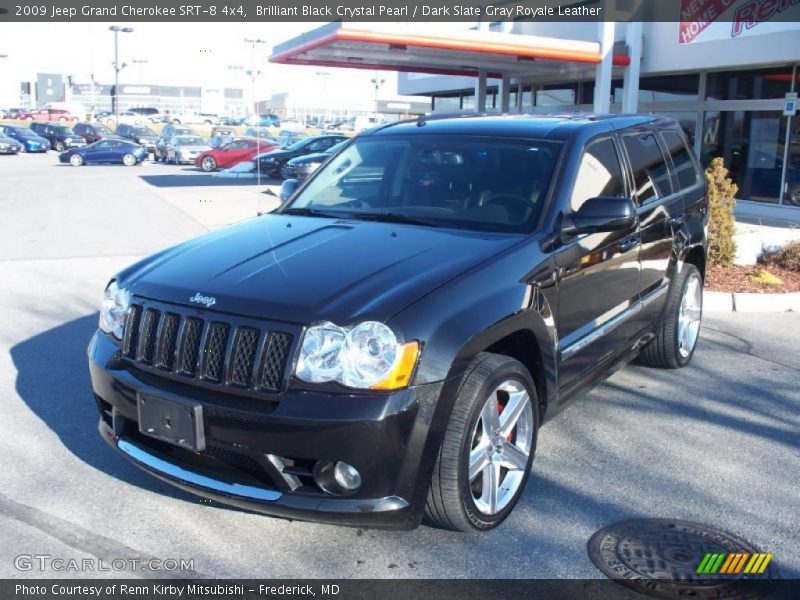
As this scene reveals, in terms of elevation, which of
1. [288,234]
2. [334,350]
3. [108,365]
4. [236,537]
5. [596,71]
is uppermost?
[596,71]

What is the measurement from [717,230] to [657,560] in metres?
6.69

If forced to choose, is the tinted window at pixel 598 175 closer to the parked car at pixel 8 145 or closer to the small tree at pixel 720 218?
the small tree at pixel 720 218

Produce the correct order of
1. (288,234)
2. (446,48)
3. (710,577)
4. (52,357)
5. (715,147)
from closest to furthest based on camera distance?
(710,577)
(288,234)
(52,357)
(446,48)
(715,147)

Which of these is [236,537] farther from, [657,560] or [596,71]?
[596,71]

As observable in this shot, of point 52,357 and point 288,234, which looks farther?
point 52,357

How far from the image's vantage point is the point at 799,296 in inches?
330

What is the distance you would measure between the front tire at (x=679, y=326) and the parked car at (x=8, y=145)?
39953 millimetres

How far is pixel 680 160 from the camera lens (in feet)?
20.5

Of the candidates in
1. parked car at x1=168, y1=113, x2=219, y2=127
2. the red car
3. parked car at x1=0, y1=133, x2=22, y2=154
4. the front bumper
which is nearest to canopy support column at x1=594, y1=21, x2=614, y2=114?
the red car

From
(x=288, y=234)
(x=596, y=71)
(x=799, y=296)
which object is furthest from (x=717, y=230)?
(x=596, y=71)

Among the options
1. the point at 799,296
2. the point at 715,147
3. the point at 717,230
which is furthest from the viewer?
the point at 715,147

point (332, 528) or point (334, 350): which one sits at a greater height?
point (334, 350)

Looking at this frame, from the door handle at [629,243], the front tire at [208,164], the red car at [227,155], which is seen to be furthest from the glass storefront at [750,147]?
the front tire at [208,164]

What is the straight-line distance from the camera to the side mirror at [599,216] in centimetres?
421
